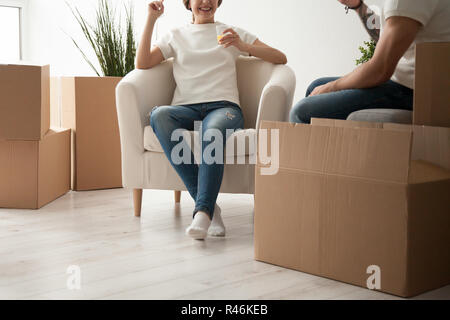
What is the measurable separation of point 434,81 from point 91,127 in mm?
1977

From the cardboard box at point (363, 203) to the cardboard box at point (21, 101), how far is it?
1.29m

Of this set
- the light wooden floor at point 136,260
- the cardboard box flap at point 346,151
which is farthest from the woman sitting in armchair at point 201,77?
the cardboard box flap at point 346,151

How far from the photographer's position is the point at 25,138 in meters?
2.72

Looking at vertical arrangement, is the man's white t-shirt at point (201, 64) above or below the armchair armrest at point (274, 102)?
above

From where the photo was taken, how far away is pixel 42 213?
268 cm

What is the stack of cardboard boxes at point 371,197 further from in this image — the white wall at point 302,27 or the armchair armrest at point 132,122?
the white wall at point 302,27

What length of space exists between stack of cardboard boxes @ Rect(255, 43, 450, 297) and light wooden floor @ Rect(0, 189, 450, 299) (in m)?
0.07

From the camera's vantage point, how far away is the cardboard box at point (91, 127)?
3176 mm

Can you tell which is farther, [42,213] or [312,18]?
[312,18]

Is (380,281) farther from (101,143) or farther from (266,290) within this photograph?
(101,143)

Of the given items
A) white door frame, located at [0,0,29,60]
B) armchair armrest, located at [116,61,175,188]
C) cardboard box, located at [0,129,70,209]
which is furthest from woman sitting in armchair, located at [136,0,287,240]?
white door frame, located at [0,0,29,60]

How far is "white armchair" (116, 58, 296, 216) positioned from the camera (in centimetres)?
238

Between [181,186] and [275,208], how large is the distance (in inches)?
28.7

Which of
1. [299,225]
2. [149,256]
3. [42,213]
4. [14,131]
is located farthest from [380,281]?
[14,131]
